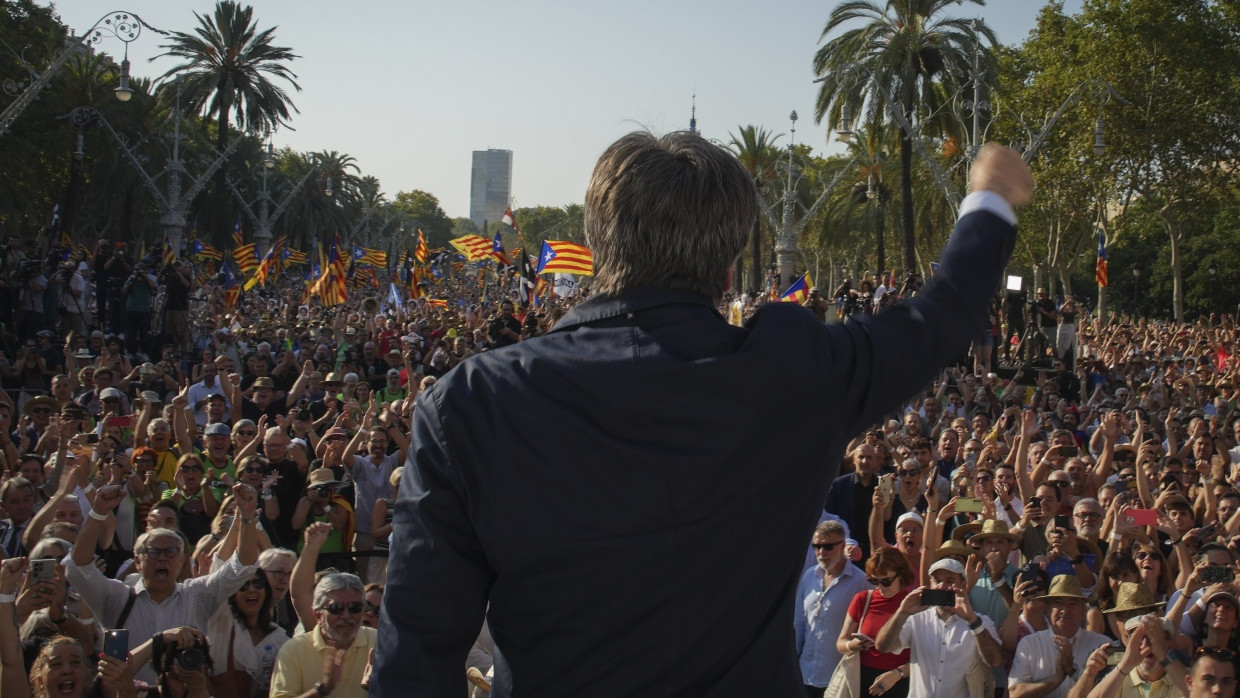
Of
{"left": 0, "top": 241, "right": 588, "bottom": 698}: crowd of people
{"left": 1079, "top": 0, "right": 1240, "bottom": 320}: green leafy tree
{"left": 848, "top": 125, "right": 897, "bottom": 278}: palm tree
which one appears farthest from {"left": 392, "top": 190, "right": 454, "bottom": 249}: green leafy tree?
{"left": 0, "top": 241, "right": 588, "bottom": 698}: crowd of people

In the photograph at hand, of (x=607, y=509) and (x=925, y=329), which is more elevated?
(x=925, y=329)

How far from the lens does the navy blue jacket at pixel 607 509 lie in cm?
161

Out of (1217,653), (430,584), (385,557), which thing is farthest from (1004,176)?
(385,557)

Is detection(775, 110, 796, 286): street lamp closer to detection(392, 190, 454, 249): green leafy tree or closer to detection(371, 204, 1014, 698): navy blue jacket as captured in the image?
detection(371, 204, 1014, 698): navy blue jacket

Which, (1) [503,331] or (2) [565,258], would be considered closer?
(1) [503,331]

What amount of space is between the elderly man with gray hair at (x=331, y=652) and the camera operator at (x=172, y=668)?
1.05 feet

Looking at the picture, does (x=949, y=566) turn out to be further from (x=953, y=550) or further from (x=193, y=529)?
(x=193, y=529)

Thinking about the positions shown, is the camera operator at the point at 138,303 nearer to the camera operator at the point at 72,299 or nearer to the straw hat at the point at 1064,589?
the camera operator at the point at 72,299

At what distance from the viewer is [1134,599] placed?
6.15 metres

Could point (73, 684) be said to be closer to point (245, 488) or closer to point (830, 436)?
point (245, 488)

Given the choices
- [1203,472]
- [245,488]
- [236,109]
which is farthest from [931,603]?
[236,109]

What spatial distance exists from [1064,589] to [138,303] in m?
15.9

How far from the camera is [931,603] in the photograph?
19.1ft

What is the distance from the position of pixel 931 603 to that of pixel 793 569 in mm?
4323
